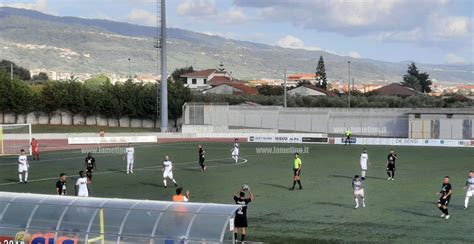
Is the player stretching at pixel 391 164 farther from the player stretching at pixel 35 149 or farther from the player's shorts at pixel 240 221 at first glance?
the player stretching at pixel 35 149

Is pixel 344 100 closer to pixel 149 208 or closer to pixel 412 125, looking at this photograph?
pixel 412 125

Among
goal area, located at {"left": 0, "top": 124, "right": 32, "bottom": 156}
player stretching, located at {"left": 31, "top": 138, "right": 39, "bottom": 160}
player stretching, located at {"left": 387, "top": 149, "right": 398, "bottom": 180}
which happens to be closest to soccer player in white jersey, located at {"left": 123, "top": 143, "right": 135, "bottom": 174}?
player stretching, located at {"left": 31, "top": 138, "right": 39, "bottom": 160}

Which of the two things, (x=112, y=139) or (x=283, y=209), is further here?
(x=112, y=139)

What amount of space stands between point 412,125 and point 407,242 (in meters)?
53.4

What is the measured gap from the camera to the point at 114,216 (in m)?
16.2

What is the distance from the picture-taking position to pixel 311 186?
3269 cm

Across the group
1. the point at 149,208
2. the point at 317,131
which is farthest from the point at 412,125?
the point at 149,208

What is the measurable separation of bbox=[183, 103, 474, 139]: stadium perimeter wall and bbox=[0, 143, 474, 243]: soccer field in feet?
46.1

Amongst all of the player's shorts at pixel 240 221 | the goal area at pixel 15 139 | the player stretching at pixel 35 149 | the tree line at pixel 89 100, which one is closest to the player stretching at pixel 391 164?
the player's shorts at pixel 240 221

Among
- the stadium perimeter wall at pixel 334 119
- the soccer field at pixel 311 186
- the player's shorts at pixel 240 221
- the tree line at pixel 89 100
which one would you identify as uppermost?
the tree line at pixel 89 100

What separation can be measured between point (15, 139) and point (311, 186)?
128 ft

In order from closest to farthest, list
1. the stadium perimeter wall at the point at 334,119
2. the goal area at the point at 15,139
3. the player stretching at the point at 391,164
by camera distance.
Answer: the player stretching at the point at 391,164, the goal area at the point at 15,139, the stadium perimeter wall at the point at 334,119

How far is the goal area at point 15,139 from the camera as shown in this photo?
180ft

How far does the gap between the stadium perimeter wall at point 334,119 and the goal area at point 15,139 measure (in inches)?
769
